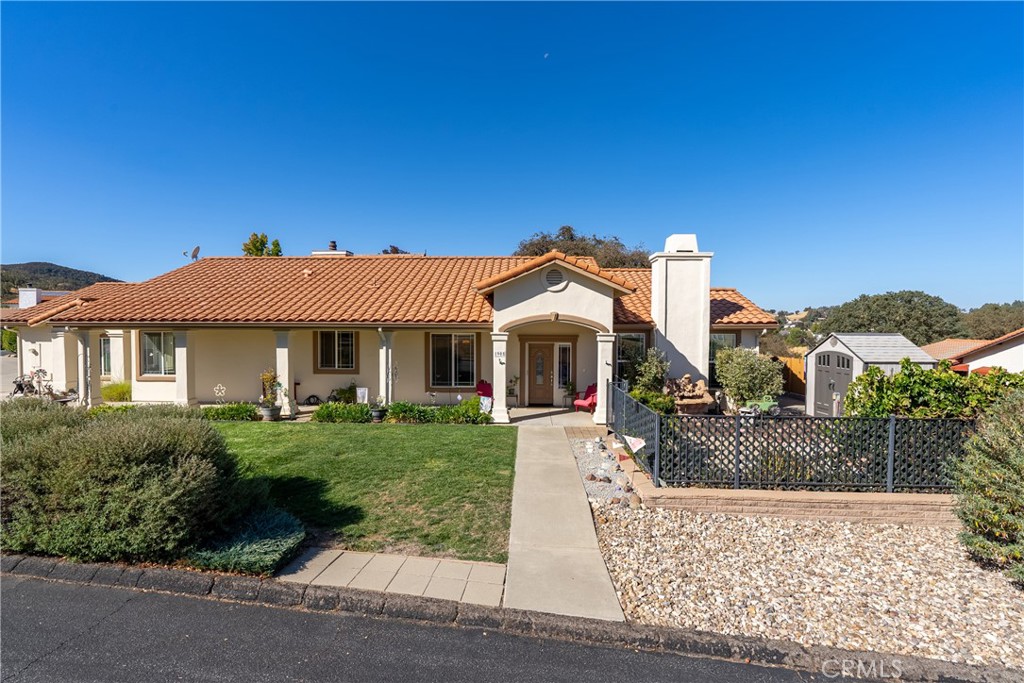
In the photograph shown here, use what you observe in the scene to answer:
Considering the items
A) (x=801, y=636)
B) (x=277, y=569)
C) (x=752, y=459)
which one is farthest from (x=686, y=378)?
(x=277, y=569)

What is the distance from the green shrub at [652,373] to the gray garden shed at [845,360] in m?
4.78

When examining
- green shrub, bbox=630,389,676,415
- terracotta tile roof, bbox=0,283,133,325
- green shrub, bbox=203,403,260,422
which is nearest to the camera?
green shrub, bbox=630,389,676,415

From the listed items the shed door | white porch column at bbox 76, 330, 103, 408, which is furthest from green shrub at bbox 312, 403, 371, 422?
the shed door

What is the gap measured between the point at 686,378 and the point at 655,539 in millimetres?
8797

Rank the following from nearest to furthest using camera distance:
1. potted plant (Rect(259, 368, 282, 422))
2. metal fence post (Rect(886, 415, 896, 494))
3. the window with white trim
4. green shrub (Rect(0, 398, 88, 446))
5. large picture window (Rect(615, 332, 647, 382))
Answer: green shrub (Rect(0, 398, 88, 446)), metal fence post (Rect(886, 415, 896, 494)), potted plant (Rect(259, 368, 282, 422)), large picture window (Rect(615, 332, 647, 382)), the window with white trim

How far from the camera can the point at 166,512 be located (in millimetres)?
4887

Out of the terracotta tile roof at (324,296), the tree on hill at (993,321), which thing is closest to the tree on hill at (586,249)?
the terracotta tile roof at (324,296)

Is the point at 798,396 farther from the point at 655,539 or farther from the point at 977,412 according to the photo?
the point at 655,539

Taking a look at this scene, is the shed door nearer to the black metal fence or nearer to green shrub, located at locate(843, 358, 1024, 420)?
green shrub, located at locate(843, 358, 1024, 420)

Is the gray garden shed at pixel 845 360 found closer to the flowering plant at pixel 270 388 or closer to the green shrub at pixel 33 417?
the flowering plant at pixel 270 388

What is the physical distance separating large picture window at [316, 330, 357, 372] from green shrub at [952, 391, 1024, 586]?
14.4m

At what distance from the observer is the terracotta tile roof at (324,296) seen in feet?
45.3

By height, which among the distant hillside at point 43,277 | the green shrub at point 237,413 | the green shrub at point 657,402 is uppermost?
the distant hillside at point 43,277

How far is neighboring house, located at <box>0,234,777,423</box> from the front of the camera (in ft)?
42.1
